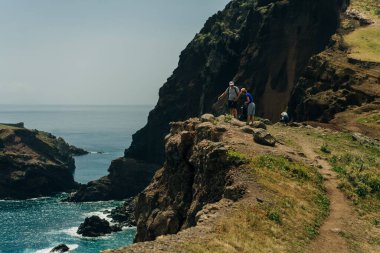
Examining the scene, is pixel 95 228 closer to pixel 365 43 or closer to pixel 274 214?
pixel 365 43

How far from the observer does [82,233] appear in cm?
11494

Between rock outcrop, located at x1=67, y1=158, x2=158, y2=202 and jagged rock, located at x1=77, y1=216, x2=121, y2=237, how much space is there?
142 feet

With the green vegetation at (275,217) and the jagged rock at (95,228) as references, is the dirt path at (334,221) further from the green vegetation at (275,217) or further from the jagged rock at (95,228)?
the jagged rock at (95,228)

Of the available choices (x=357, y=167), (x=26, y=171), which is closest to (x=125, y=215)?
(x=26, y=171)

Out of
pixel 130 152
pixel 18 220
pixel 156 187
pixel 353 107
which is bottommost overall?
pixel 18 220

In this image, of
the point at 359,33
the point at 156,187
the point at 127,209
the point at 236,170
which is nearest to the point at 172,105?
the point at 127,209

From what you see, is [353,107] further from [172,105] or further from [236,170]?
[172,105]

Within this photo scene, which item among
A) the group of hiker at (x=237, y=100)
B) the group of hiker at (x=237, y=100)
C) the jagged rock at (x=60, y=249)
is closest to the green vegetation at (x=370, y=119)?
the group of hiker at (x=237, y=100)

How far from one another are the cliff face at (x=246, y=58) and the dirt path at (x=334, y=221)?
57793mm

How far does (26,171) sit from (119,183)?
37017mm

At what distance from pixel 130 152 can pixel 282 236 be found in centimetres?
16140

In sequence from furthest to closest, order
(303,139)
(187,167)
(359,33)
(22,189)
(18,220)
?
1. (22,189)
2. (18,220)
3. (359,33)
4. (303,139)
5. (187,167)

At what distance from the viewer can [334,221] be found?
27562 mm

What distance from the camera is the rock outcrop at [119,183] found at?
16088 centimetres
